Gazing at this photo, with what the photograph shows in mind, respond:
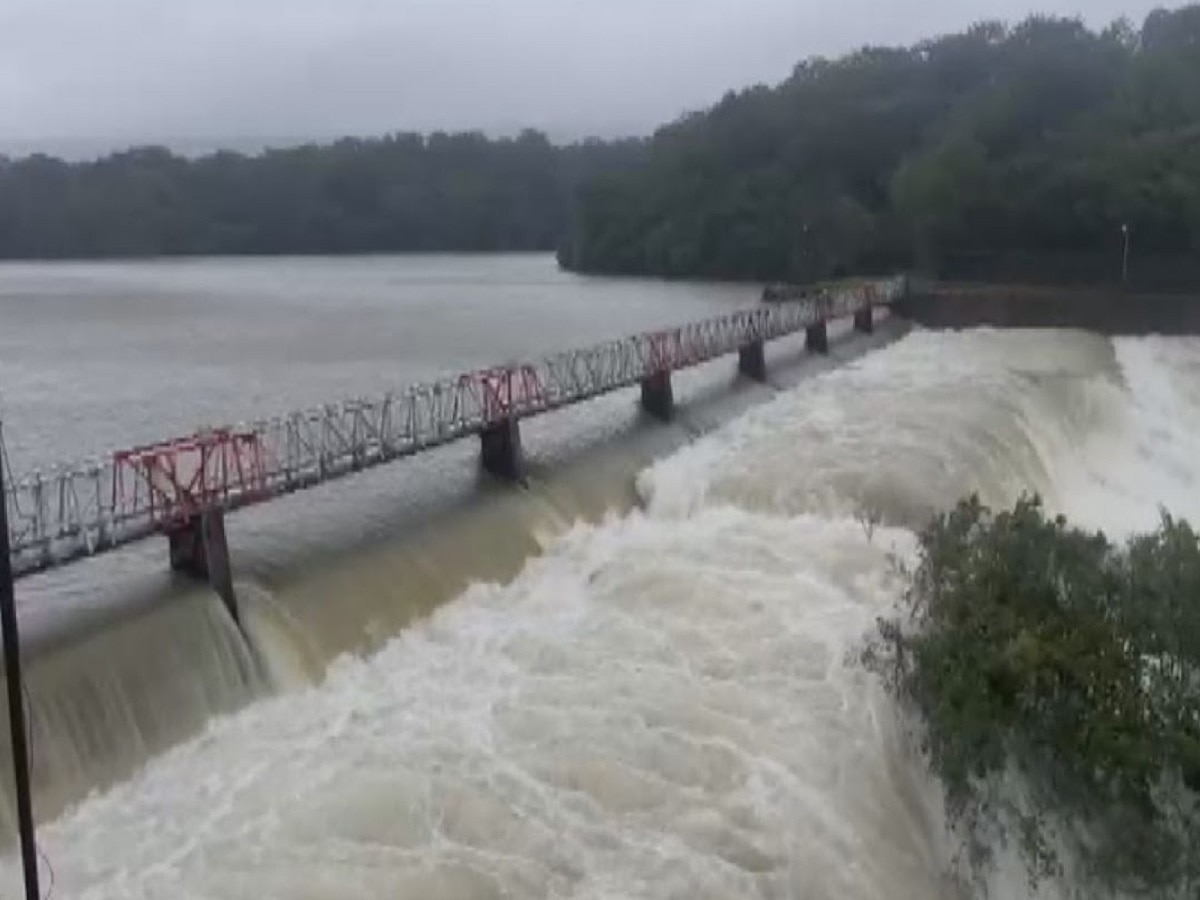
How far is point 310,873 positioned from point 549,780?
2.37 metres

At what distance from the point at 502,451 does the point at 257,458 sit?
6.40m

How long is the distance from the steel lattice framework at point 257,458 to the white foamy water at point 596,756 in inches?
81.2

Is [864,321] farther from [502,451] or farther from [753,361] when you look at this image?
[502,451]

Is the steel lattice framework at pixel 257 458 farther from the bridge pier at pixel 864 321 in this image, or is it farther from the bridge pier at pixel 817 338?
the bridge pier at pixel 864 321

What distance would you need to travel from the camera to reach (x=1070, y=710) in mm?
13289

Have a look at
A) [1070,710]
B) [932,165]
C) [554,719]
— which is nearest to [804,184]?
[932,165]

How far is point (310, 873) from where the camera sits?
11.5m

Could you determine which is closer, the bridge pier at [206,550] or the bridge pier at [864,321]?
the bridge pier at [206,550]

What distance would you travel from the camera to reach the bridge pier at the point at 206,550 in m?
16.8

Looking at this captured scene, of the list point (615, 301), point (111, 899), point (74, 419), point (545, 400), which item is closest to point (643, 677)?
point (111, 899)

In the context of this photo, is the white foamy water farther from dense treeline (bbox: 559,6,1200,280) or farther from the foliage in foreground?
dense treeline (bbox: 559,6,1200,280)

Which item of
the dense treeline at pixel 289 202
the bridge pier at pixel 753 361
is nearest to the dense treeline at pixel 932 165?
the dense treeline at pixel 289 202

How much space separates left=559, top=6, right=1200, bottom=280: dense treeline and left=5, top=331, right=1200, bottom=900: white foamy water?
143ft

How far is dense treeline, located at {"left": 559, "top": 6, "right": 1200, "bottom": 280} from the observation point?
62500mm
